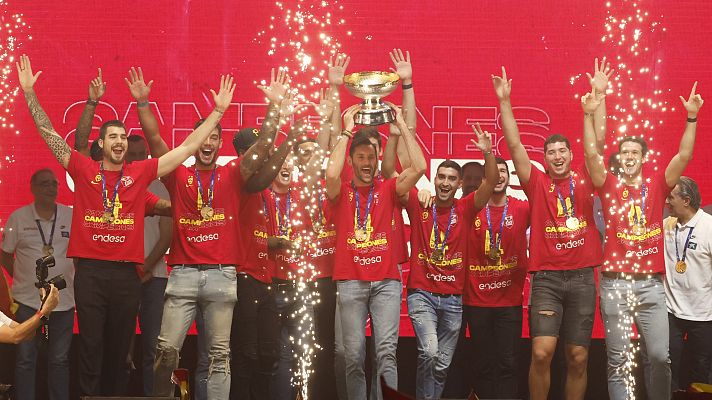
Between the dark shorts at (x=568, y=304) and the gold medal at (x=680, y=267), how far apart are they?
863 millimetres

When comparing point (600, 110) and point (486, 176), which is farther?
point (600, 110)

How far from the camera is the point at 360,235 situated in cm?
573

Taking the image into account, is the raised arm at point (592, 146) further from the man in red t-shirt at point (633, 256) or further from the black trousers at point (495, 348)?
the black trousers at point (495, 348)

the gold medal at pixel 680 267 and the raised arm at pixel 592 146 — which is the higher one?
the raised arm at pixel 592 146

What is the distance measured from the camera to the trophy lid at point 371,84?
238 inches

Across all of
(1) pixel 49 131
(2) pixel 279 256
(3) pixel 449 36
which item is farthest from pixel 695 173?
(1) pixel 49 131

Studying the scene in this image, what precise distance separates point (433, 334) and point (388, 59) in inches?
90.0

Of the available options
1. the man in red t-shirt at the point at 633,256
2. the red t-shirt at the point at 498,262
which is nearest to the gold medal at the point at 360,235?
the red t-shirt at the point at 498,262

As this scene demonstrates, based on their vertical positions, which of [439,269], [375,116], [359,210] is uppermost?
[375,116]

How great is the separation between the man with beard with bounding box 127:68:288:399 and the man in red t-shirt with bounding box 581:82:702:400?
197 cm

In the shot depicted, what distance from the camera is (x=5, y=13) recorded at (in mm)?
7113

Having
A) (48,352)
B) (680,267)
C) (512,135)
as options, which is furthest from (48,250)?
(680,267)

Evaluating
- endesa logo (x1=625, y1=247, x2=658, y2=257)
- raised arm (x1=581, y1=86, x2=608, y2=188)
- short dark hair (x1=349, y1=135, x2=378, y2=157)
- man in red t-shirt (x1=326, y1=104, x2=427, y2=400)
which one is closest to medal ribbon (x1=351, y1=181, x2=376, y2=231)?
man in red t-shirt (x1=326, y1=104, x2=427, y2=400)

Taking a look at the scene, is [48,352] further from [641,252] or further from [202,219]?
[641,252]
